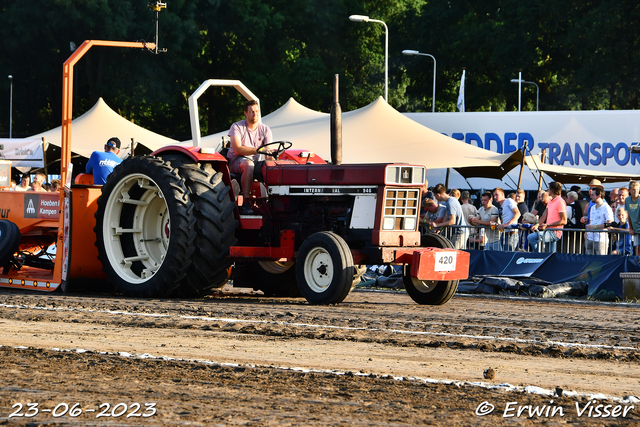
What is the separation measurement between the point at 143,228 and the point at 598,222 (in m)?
6.95

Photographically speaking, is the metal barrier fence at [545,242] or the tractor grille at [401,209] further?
the metal barrier fence at [545,242]

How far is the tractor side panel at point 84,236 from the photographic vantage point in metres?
10.5

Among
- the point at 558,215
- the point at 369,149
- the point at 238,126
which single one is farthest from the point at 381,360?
the point at 369,149

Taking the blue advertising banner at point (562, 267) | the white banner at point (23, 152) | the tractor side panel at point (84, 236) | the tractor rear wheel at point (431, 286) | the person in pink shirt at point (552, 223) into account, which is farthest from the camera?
the white banner at point (23, 152)

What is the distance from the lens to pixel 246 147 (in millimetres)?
9961

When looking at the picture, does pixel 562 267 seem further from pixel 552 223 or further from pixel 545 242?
pixel 552 223

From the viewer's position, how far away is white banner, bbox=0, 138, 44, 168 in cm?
2278

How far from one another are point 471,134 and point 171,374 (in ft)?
59.1

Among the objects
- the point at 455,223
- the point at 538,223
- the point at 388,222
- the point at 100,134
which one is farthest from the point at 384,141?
the point at 388,222

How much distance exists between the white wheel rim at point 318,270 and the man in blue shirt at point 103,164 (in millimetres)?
2977

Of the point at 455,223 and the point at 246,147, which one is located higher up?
the point at 246,147

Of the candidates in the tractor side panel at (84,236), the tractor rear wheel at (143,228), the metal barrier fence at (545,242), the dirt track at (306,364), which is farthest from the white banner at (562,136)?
the tractor side panel at (84,236)

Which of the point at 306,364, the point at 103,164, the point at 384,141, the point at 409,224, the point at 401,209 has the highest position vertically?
the point at 384,141

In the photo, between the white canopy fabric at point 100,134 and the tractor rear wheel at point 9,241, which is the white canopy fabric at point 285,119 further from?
the tractor rear wheel at point 9,241
